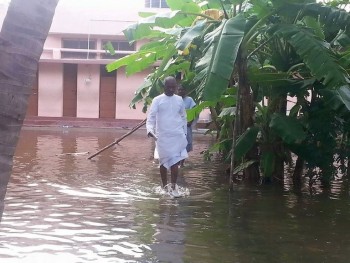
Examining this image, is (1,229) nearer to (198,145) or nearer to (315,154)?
(315,154)

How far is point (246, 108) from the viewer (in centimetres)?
812

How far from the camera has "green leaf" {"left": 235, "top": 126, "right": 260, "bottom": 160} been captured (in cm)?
772

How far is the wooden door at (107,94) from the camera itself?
82.0 ft

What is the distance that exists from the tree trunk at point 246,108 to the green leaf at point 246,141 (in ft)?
1.46

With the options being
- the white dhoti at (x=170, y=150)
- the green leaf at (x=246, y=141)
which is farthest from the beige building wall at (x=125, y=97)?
Result: the white dhoti at (x=170, y=150)

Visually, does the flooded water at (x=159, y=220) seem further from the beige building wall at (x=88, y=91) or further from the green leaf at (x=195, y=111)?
the beige building wall at (x=88, y=91)

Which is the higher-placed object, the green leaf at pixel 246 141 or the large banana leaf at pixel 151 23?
the large banana leaf at pixel 151 23

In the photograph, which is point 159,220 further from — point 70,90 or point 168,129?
point 70,90

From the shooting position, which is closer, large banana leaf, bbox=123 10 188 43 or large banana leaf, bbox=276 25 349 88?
large banana leaf, bbox=276 25 349 88

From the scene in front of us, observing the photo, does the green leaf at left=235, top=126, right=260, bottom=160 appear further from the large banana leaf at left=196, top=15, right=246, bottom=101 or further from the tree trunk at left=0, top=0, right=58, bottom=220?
the tree trunk at left=0, top=0, right=58, bottom=220

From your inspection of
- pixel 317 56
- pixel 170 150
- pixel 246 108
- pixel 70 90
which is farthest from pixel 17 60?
pixel 70 90

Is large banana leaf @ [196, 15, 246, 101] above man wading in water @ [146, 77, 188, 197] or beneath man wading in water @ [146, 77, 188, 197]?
above

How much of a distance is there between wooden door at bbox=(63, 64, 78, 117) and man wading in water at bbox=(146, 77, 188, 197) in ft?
59.6

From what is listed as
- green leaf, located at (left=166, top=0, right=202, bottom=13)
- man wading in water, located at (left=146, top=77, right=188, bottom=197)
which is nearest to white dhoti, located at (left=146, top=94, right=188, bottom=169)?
man wading in water, located at (left=146, top=77, right=188, bottom=197)
